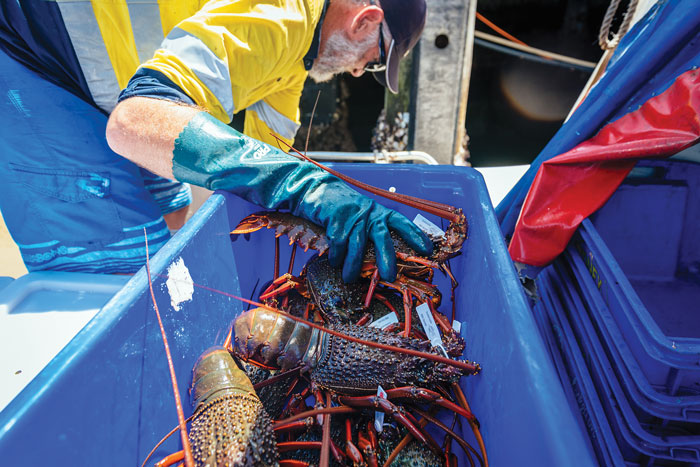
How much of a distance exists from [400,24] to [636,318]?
166cm

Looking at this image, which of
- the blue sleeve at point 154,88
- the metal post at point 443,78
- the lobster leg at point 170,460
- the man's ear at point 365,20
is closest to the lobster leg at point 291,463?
the lobster leg at point 170,460

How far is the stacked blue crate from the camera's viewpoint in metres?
0.72

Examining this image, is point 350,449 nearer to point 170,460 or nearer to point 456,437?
point 456,437

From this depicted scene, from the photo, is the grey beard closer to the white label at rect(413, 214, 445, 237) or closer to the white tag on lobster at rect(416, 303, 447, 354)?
the white label at rect(413, 214, 445, 237)

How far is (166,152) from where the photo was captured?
1.18 metres

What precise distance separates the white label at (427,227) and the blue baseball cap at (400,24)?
0.99 meters

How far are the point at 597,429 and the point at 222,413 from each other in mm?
899

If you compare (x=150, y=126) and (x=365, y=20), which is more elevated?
(x=365, y=20)

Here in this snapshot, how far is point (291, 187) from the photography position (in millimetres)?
1256

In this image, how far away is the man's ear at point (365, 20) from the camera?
171 cm

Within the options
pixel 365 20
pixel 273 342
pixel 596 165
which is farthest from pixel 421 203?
pixel 365 20

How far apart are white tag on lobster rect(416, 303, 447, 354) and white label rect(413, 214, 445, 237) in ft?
0.94

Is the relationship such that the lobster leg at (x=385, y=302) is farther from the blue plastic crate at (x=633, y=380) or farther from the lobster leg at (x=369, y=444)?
the blue plastic crate at (x=633, y=380)

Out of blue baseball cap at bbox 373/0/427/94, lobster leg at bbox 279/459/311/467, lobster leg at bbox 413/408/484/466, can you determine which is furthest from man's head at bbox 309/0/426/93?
lobster leg at bbox 279/459/311/467
